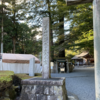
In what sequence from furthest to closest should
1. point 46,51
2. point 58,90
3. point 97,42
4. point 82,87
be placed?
point 82,87 < point 46,51 < point 58,90 < point 97,42

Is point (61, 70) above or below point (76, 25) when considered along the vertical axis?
below

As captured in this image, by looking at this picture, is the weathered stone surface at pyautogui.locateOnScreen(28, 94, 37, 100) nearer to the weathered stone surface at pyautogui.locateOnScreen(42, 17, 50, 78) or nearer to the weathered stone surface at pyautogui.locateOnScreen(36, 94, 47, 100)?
the weathered stone surface at pyautogui.locateOnScreen(36, 94, 47, 100)

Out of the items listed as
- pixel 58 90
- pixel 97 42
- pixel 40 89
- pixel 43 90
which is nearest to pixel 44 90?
pixel 43 90

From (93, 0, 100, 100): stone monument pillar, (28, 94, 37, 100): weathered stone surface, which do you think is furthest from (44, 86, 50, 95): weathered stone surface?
(93, 0, 100, 100): stone monument pillar

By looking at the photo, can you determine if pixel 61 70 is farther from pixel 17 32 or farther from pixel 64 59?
pixel 17 32

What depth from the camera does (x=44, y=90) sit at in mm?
3859

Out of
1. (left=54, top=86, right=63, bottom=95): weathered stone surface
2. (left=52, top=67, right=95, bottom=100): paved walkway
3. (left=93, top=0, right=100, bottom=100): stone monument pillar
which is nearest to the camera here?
(left=93, top=0, right=100, bottom=100): stone monument pillar

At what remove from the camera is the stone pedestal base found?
12.5 ft

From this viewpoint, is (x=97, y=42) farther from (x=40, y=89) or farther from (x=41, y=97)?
(x=41, y=97)

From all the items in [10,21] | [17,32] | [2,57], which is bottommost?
[2,57]

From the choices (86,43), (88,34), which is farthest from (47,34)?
(88,34)

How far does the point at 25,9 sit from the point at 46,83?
611 inches

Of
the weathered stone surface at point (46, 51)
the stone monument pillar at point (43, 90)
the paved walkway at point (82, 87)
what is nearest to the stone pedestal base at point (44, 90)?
the stone monument pillar at point (43, 90)

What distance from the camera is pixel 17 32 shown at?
22.7 m
